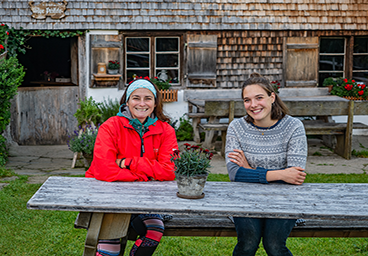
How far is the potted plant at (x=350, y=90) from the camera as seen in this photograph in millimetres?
8641

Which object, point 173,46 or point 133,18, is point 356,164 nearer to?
point 173,46

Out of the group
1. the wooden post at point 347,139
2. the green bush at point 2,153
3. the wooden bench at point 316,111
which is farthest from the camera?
the wooden post at point 347,139

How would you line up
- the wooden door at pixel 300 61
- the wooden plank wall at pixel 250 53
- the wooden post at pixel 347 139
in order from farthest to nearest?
1. the wooden door at pixel 300 61
2. the wooden plank wall at pixel 250 53
3. the wooden post at pixel 347 139

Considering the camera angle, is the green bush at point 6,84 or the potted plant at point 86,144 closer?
the potted plant at point 86,144

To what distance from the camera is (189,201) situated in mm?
2361

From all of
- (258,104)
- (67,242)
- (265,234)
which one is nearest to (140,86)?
(258,104)

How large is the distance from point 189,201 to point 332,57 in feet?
26.4

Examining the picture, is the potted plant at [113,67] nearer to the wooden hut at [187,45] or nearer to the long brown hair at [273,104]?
the wooden hut at [187,45]

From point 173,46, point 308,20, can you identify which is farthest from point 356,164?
point 173,46

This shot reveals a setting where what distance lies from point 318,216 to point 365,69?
8288 millimetres

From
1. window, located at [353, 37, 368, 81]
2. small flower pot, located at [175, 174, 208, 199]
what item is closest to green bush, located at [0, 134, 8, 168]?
small flower pot, located at [175, 174, 208, 199]

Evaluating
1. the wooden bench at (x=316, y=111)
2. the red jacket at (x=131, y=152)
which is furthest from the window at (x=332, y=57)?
the red jacket at (x=131, y=152)

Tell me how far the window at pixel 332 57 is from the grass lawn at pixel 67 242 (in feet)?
20.2

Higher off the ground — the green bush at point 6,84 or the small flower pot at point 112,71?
the small flower pot at point 112,71
